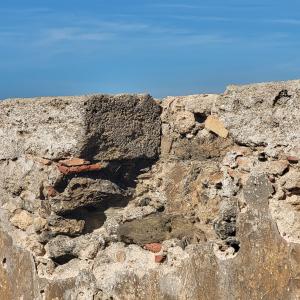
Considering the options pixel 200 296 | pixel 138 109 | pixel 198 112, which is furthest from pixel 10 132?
pixel 200 296

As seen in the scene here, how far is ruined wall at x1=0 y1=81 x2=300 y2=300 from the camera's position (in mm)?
4453

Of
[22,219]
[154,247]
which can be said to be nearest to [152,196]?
[154,247]

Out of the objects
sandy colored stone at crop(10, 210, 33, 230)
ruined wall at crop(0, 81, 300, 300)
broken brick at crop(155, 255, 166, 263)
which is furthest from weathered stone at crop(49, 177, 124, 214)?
broken brick at crop(155, 255, 166, 263)

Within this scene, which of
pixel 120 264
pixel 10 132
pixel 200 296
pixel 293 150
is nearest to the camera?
pixel 293 150

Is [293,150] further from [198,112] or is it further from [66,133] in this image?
[66,133]

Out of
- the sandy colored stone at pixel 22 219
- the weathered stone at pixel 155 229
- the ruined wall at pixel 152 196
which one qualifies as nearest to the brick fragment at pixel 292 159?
the ruined wall at pixel 152 196

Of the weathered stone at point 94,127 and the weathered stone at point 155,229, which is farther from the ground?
the weathered stone at point 94,127

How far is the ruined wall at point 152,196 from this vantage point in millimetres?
4453

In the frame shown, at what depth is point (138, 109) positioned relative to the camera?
5.10m

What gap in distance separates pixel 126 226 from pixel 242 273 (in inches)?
36.0

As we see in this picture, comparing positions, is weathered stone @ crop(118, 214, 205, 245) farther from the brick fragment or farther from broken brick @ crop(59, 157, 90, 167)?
the brick fragment

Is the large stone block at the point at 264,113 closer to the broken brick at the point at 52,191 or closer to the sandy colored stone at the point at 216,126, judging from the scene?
the sandy colored stone at the point at 216,126

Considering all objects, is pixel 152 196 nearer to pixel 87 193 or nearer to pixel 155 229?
pixel 155 229

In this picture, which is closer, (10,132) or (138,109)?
(138,109)
